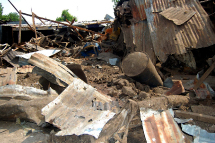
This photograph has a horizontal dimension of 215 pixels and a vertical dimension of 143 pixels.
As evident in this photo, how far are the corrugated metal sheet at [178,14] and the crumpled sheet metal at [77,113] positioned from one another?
5.19 meters

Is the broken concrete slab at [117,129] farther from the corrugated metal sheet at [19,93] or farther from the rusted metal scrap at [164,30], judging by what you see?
the rusted metal scrap at [164,30]

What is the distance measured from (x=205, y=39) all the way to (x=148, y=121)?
528cm

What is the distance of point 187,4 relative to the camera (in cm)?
740

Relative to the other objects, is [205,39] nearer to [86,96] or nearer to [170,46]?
[170,46]

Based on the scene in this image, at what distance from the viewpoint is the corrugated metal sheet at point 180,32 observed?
6.54 metres

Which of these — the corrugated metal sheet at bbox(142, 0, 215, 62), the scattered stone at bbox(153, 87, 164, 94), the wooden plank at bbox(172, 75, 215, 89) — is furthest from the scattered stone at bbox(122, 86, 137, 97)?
the corrugated metal sheet at bbox(142, 0, 215, 62)

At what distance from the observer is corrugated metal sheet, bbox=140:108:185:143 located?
2638mm

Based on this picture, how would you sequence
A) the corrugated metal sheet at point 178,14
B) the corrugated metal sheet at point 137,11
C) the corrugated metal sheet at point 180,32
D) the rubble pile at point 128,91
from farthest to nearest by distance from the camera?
the corrugated metal sheet at point 137,11 → the corrugated metal sheet at point 178,14 → the corrugated metal sheet at point 180,32 → the rubble pile at point 128,91

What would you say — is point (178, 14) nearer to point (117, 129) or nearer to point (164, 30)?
point (164, 30)

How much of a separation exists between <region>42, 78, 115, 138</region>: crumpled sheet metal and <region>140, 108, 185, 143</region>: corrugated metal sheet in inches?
27.4

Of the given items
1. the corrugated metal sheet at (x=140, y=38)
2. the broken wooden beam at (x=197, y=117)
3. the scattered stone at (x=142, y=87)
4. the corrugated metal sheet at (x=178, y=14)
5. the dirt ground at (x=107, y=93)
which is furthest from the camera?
the corrugated metal sheet at (x=140, y=38)

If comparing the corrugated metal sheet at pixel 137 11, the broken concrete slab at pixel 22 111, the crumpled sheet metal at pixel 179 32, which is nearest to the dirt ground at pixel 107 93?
the broken concrete slab at pixel 22 111

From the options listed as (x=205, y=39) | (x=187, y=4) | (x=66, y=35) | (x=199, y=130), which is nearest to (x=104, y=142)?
(x=199, y=130)

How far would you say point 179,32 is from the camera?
675cm
